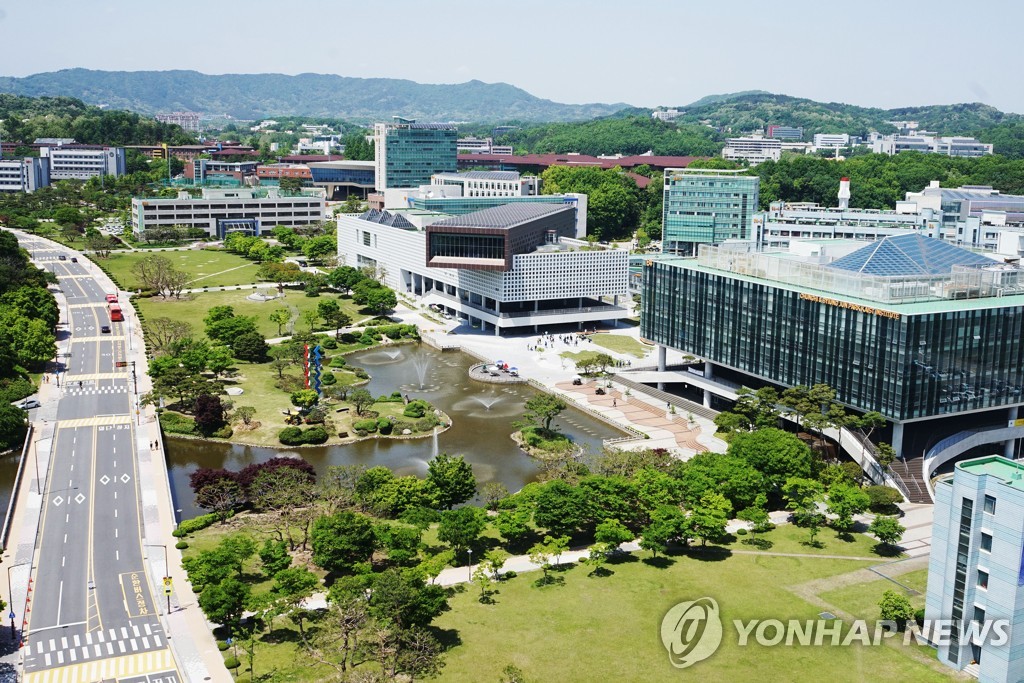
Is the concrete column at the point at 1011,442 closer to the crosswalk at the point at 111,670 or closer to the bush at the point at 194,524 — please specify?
the bush at the point at 194,524

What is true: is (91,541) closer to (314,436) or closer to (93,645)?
(93,645)

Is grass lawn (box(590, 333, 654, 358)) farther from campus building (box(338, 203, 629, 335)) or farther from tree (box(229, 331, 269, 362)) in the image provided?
tree (box(229, 331, 269, 362))

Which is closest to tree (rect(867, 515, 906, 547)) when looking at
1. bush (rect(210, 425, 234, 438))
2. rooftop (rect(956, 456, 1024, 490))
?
rooftop (rect(956, 456, 1024, 490))

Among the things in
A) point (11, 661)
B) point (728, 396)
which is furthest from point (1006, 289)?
point (11, 661)

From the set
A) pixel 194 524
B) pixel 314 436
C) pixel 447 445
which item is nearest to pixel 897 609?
pixel 194 524

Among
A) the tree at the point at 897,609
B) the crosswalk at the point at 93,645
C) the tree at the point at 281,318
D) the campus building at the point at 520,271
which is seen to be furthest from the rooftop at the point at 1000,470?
the tree at the point at 281,318
